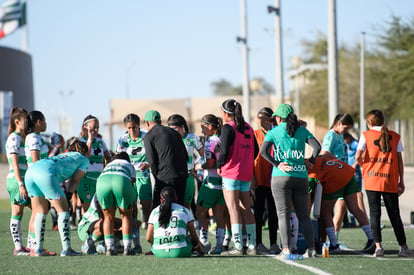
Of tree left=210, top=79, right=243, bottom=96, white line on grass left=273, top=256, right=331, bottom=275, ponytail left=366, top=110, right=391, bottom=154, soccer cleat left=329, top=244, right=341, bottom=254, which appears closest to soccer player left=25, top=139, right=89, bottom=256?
white line on grass left=273, top=256, right=331, bottom=275

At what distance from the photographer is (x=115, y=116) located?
60.1m

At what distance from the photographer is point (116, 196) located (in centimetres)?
1183

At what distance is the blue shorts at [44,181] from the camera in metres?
11.5

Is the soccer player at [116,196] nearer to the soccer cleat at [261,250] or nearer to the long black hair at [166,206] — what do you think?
the long black hair at [166,206]

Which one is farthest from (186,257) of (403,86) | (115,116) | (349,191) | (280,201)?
(115,116)

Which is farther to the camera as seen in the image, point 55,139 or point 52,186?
point 55,139

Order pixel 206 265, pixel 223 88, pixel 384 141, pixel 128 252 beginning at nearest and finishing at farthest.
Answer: pixel 206 265 → pixel 384 141 → pixel 128 252 → pixel 223 88

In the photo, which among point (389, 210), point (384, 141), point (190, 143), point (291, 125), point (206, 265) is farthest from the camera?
point (190, 143)

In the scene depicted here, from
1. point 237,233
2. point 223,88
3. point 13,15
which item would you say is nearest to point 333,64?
point 237,233

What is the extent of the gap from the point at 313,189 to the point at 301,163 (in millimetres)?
1408

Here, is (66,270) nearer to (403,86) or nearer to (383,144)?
(383,144)

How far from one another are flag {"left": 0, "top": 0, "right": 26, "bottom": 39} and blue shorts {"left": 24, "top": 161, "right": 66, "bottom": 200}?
6675 centimetres

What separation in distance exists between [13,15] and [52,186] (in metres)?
67.9

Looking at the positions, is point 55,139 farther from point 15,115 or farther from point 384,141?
point 384,141
